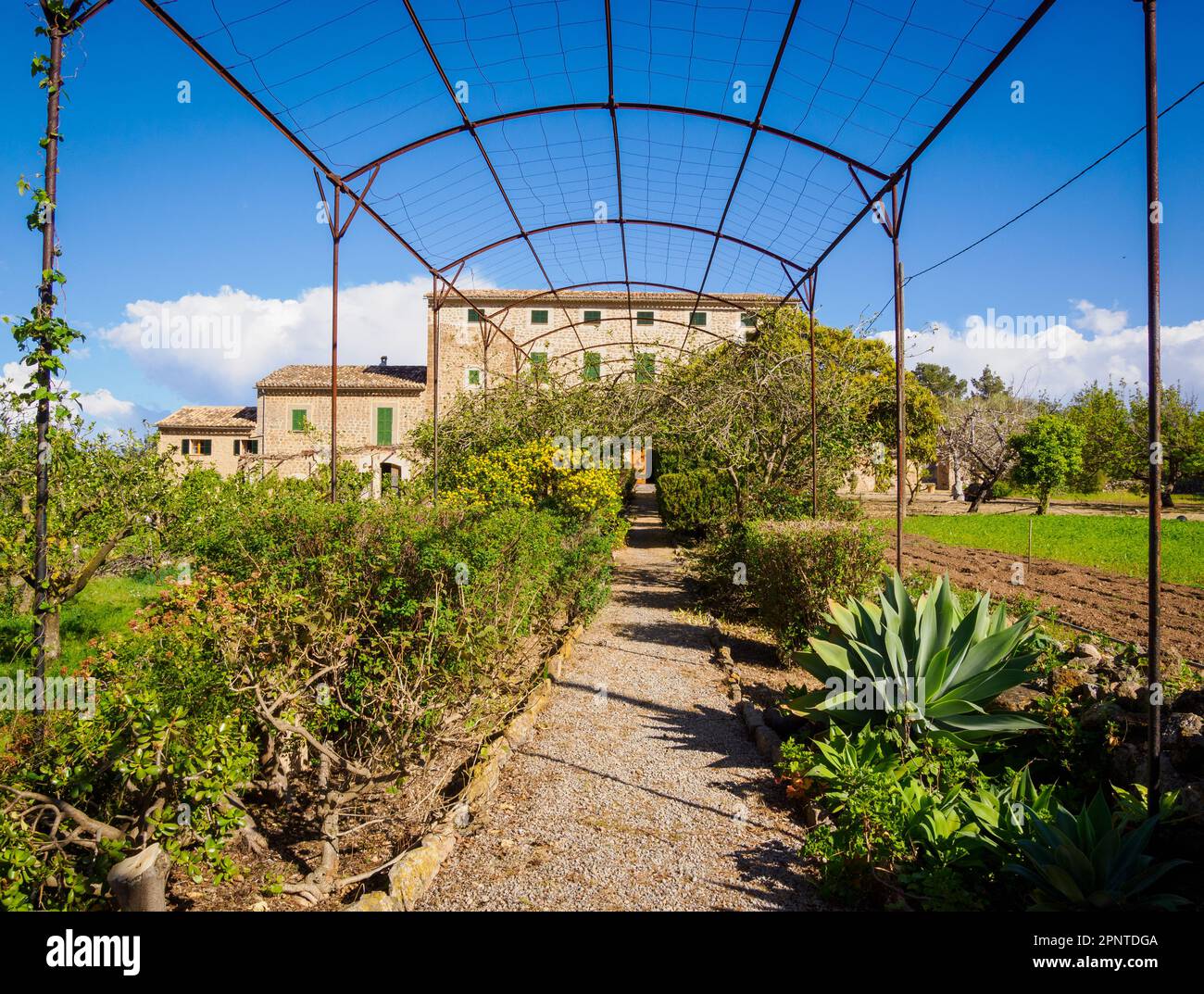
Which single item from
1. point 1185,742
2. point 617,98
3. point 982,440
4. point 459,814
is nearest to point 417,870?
point 459,814

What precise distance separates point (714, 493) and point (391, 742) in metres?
11.2

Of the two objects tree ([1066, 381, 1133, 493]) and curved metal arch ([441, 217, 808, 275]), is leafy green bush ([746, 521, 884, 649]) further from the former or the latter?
tree ([1066, 381, 1133, 493])

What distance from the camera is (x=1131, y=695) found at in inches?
164

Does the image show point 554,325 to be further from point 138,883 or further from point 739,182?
point 138,883

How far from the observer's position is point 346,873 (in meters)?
3.54

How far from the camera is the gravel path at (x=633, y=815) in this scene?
3.22m

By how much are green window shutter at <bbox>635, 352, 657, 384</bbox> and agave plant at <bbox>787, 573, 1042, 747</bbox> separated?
835 cm

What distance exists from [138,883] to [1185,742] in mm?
4719

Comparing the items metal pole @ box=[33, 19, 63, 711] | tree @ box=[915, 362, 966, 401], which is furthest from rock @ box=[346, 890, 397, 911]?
tree @ box=[915, 362, 966, 401]

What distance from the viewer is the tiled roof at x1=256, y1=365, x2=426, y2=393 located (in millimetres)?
28188

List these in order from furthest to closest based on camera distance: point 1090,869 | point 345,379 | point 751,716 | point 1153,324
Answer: point 345,379 → point 751,716 → point 1153,324 → point 1090,869

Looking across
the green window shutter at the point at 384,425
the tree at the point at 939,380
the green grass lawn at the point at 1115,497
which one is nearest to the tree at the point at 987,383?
the tree at the point at 939,380
